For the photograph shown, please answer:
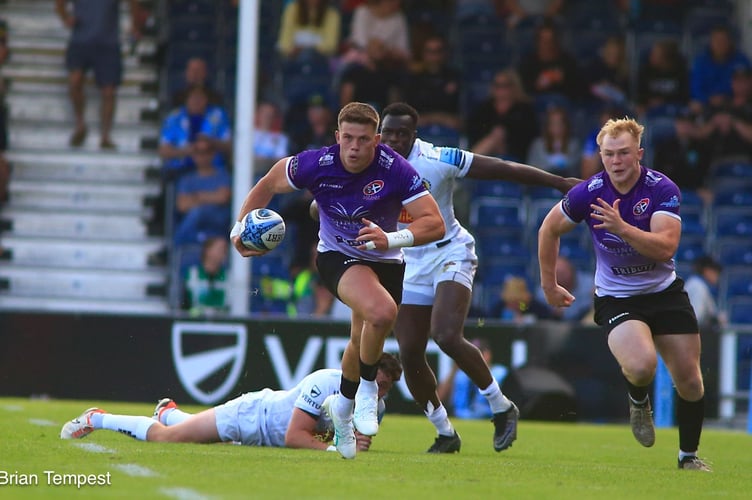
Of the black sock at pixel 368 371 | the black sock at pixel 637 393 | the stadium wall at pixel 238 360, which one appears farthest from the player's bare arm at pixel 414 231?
the stadium wall at pixel 238 360

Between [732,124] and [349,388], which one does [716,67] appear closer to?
[732,124]

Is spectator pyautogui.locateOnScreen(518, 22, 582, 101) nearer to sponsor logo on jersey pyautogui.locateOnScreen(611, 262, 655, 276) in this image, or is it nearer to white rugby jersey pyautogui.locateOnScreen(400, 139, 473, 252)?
white rugby jersey pyautogui.locateOnScreen(400, 139, 473, 252)

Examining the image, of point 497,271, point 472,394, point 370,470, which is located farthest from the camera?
point 497,271

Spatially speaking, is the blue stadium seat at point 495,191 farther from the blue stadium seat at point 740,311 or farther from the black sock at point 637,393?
the black sock at point 637,393

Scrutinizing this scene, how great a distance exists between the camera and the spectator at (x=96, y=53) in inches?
719

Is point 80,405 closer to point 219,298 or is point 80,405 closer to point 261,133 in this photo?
point 219,298

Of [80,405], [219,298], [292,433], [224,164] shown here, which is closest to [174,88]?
[224,164]

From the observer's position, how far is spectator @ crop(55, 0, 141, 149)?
18.3 metres

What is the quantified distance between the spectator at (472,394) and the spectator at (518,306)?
83cm

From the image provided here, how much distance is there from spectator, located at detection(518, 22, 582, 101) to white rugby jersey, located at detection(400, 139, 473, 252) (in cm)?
902

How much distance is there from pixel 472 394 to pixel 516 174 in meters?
5.77

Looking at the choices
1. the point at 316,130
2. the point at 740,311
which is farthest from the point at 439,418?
the point at 740,311

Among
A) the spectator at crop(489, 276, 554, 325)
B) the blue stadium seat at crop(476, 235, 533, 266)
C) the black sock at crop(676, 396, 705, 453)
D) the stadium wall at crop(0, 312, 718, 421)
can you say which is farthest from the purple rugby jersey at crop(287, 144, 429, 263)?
the blue stadium seat at crop(476, 235, 533, 266)

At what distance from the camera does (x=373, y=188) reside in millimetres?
8508
